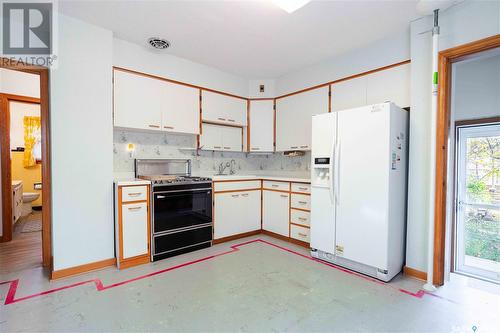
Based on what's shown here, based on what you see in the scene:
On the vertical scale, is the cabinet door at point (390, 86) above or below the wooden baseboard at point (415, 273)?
above

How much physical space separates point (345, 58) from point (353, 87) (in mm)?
442

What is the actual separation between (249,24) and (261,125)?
1832mm

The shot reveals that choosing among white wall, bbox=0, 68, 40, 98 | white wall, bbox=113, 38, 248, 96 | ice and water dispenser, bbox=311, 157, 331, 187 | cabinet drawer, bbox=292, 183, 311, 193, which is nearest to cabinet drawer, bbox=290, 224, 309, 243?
cabinet drawer, bbox=292, 183, 311, 193

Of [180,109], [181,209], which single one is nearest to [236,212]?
[181,209]

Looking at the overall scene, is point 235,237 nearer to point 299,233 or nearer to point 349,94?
point 299,233

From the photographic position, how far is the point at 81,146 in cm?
256

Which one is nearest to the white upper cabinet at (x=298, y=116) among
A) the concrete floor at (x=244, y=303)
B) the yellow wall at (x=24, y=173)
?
the concrete floor at (x=244, y=303)

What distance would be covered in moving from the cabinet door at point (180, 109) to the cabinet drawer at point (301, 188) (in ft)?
5.27

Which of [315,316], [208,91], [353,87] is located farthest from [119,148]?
[353,87]

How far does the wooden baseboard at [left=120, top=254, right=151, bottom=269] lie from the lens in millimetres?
2674

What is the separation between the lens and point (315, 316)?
1848 mm

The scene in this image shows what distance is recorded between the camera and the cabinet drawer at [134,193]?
106 inches

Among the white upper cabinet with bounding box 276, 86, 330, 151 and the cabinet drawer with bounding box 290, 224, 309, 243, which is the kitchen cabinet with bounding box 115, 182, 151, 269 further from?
the white upper cabinet with bounding box 276, 86, 330, 151

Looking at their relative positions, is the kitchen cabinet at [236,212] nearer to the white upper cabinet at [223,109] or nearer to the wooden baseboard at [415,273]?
the white upper cabinet at [223,109]
